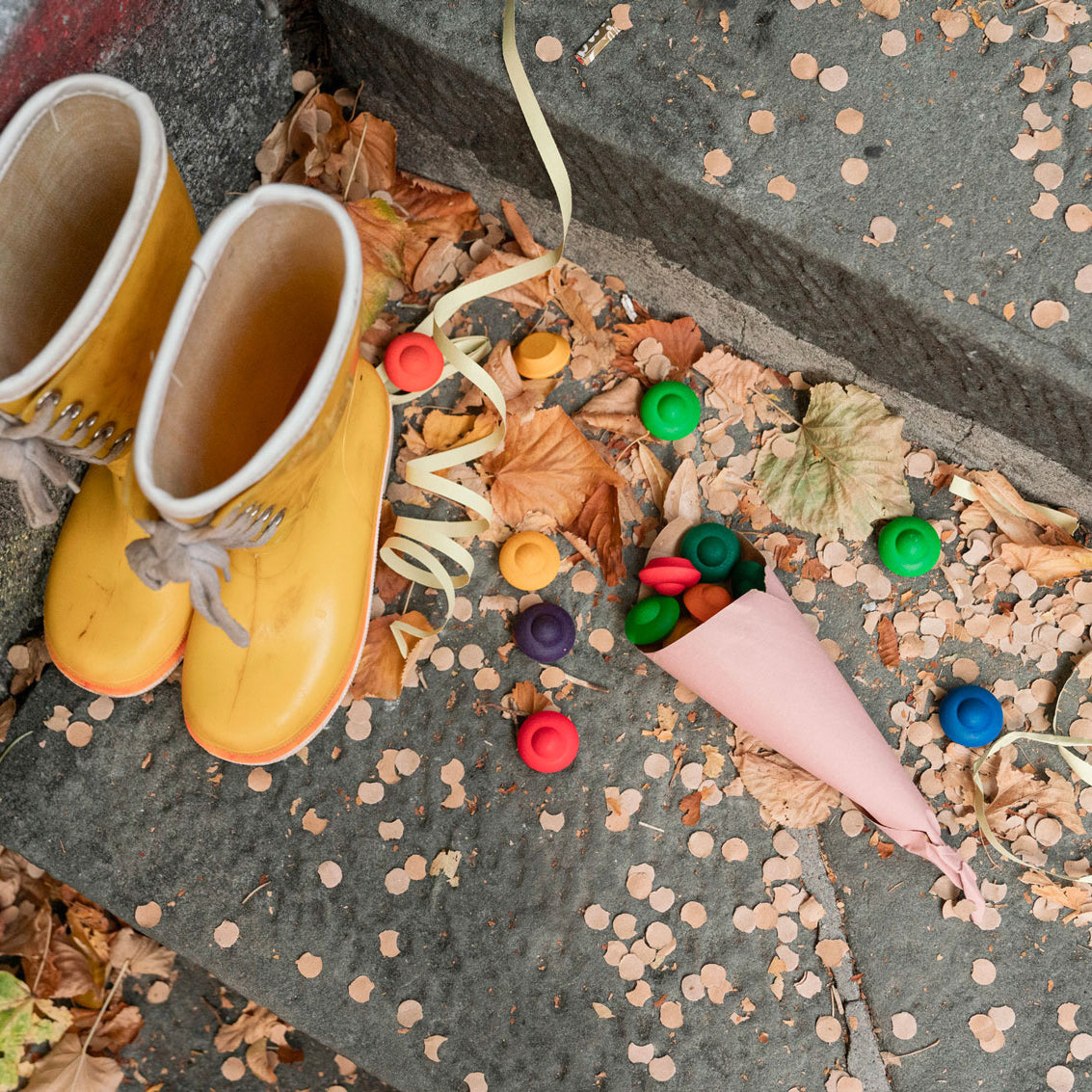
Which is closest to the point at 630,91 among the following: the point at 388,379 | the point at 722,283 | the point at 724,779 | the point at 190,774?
the point at 722,283

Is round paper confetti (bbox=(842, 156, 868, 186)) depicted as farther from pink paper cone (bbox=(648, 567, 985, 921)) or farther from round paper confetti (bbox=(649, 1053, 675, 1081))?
round paper confetti (bbox=(649, 1053, 675, 1081))

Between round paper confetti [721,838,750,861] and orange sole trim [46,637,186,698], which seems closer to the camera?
orange sole trim [46,637,186,698]

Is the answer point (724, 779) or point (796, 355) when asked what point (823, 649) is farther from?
point (796, 355)

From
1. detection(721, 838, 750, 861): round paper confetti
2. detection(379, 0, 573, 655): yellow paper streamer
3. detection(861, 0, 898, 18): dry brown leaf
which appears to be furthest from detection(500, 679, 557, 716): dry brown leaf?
detection(861, 0, 898, 18): dry brown leaf

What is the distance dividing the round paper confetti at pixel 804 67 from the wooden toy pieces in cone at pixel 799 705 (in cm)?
99

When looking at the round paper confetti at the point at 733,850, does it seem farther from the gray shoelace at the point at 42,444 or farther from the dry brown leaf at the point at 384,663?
the gray shoelace at the point at 42,444

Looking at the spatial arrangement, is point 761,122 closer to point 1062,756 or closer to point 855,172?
point 855,172

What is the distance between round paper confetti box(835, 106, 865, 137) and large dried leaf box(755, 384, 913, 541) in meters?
0.54

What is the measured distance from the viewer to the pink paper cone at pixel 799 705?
186 centimetres

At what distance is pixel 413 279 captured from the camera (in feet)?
7.00

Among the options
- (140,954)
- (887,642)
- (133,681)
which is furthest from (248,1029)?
(887,642)

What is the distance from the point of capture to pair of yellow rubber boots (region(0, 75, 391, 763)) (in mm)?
1300

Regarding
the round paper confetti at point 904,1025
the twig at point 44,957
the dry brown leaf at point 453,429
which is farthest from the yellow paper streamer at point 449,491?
the round paper confetti at point 904,1025

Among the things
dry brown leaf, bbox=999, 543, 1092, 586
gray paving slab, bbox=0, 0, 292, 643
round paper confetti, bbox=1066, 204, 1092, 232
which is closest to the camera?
gray paving slab, bbox=0, 0, 292, 643
